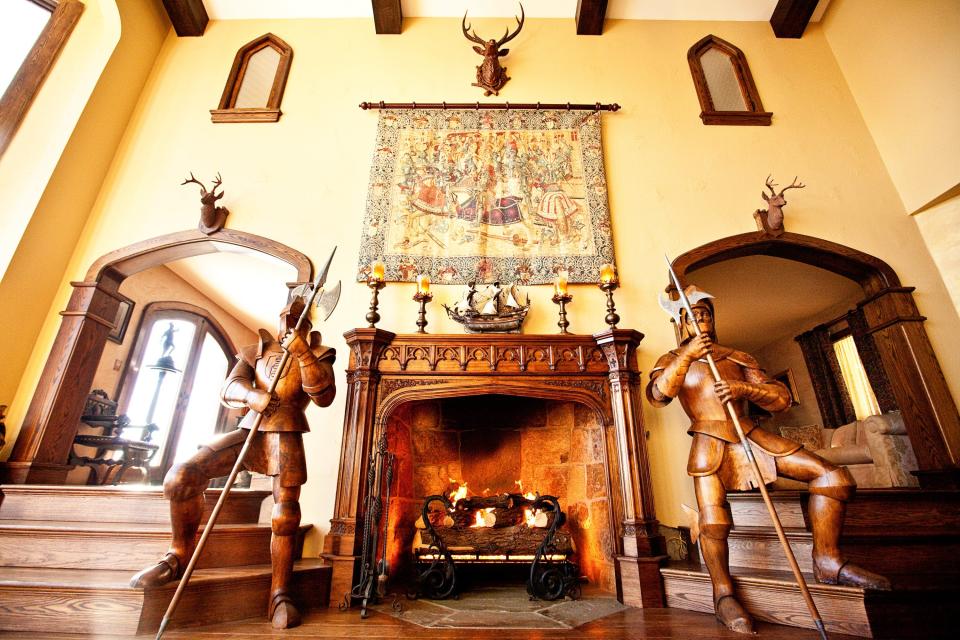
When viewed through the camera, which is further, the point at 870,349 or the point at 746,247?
the point at 870,349

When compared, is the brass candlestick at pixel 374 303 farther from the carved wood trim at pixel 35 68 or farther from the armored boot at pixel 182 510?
the carved wood trim at pixel 35 68

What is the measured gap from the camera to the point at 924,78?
3729 mm

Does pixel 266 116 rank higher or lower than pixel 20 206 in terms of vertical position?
higher

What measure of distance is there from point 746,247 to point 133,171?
5.80 meters

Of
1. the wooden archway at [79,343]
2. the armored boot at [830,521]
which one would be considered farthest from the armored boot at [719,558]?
the wooden archway at [79,343]

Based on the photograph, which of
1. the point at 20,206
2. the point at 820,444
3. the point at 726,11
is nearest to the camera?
the point at 20,206

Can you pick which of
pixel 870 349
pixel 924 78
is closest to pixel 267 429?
pixel 924 78

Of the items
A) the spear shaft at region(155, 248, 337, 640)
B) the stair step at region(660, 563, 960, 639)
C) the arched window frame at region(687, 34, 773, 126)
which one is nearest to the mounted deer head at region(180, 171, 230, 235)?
the spear shaft at region(155, 248, 337, 640)

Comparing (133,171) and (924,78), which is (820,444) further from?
(133,171)

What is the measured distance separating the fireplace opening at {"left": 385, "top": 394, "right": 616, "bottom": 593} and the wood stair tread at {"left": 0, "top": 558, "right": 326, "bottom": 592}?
38.3 inches

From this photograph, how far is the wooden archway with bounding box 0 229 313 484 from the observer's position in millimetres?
3119

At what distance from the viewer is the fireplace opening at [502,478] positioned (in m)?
2.95

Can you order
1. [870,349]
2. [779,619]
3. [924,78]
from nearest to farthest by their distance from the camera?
1. [779,619]
2. [924,78]
3. [870,349]

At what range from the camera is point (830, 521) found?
2002 millimetres
